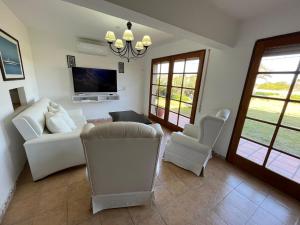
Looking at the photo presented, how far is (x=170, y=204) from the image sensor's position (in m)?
1.44

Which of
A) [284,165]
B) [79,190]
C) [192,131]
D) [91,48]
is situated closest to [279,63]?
[284,165]

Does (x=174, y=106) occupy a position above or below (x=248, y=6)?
below

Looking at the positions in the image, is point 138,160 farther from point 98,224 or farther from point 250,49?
point 250,49

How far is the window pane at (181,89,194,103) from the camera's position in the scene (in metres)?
2.92

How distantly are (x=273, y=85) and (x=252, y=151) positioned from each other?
1.04 metres

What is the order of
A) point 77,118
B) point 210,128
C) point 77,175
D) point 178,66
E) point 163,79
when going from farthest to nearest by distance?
point 163,79 → point 178,66 → point 77,118 → point 77,175 → point 210,128

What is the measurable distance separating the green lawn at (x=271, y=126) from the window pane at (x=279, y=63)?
0.43 m

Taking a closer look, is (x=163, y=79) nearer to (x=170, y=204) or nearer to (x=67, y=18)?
(x=67, y=18)

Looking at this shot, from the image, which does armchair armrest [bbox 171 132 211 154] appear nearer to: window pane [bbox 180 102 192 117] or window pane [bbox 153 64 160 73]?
window pane [bbox 180 102 192 117]

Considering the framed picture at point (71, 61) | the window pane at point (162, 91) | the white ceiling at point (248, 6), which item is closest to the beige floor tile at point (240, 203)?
the white ceiling at point (248, 6)

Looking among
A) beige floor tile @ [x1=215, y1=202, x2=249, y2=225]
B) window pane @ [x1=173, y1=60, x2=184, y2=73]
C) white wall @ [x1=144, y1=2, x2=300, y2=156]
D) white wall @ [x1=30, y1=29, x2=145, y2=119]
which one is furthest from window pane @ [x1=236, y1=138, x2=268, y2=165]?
white wall @ [x1=30, y1=29, x2=145, y2=119]

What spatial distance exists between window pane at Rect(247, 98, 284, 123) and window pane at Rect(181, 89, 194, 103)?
3.76 feet

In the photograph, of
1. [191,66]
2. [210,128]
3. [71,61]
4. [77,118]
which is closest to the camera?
[210,128]

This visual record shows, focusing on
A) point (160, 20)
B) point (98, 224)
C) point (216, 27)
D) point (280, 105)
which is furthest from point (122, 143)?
point (280, 105)
